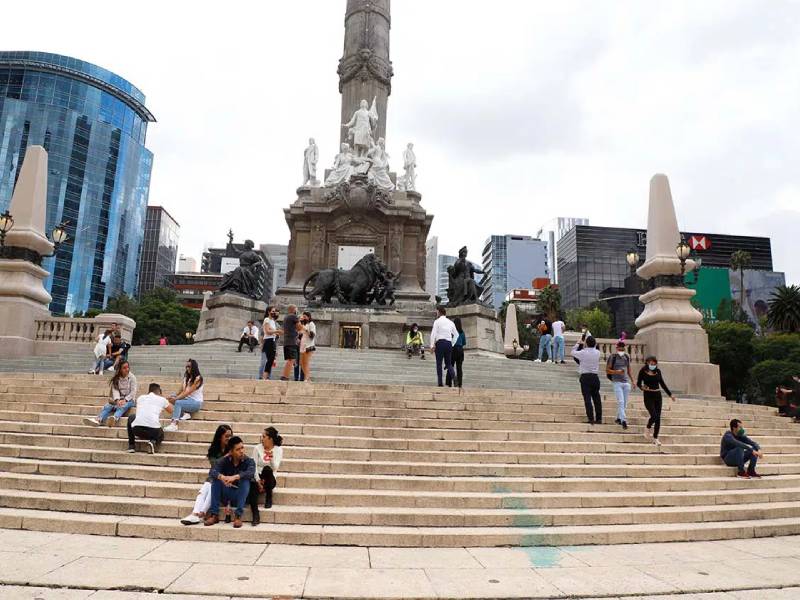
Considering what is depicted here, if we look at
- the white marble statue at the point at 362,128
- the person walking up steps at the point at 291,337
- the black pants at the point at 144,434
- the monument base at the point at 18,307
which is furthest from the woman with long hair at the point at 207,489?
the white marble statue at the point at 362,128

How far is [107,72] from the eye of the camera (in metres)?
101

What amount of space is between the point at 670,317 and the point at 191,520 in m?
15.2

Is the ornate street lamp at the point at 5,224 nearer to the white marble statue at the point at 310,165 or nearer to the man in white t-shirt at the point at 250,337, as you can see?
the man in white t-shirt at the point at 250,337

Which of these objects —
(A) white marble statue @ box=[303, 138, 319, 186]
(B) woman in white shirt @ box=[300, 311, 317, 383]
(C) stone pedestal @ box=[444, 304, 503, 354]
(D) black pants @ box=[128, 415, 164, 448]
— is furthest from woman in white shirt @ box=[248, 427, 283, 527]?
(A) white marble statue @ box=[303, 138, 319, 186]

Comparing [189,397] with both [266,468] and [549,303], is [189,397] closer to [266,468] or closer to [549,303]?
[266,468]

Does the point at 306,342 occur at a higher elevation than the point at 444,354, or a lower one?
higher

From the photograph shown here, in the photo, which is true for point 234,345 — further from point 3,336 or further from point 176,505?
point 176,505

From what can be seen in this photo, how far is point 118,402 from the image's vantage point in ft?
29.0

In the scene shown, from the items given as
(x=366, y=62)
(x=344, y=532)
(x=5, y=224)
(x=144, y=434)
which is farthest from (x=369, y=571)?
(x=366, y=62)

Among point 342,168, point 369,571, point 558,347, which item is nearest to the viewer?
point 369,571

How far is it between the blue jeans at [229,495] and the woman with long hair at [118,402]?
3.56 metres

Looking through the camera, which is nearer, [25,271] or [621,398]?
[621,398]

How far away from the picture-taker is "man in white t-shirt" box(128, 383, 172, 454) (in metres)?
7.91

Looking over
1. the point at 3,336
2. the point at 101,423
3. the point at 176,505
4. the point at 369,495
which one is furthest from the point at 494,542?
the point at 3,336
